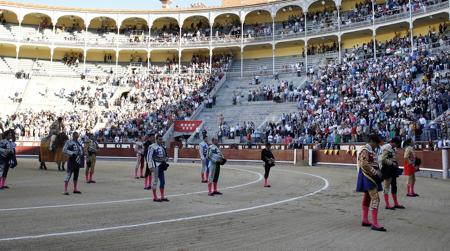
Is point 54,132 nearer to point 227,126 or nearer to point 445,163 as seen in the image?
point 227,126

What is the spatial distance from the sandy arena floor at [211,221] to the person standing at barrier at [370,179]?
376 mm

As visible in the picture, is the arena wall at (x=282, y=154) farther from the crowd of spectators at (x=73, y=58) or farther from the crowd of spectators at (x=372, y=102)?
the crowd of spectators at (x=73, y=58)

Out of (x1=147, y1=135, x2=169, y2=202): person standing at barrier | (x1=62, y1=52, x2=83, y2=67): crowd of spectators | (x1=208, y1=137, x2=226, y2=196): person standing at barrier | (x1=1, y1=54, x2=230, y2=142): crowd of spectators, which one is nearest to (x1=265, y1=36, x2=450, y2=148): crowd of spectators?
(x1=1, y1=54, x2=230, y2=142): crowd of spectators

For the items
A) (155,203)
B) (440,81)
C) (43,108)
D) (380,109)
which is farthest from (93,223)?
(43,108)

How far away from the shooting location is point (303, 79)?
135ft

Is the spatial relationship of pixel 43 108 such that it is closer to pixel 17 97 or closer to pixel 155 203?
pixel 17 97

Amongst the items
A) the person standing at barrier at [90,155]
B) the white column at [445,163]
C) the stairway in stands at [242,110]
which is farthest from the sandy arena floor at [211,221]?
the stairway in stands at [242,110]

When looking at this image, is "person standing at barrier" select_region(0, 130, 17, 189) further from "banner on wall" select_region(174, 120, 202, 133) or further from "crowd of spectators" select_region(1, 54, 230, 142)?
"banner on wall" select_region(174, 120, 202, 133)

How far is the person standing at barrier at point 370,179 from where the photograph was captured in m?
7.63

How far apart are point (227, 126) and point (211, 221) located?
89.9 feet

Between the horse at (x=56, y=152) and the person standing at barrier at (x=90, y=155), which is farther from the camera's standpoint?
the horse at (x=56, y=152)

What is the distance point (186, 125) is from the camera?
37062 mm

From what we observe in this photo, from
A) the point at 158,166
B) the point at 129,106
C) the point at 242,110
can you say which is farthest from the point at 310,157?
the point at 129,106

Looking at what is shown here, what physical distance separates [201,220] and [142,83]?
133 ft
